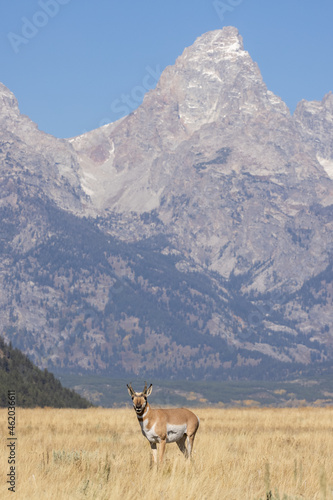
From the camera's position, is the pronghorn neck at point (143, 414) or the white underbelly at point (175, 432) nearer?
the pronghorn neck at point (143, 414)

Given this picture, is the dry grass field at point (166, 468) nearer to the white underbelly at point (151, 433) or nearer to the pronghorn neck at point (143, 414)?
the white underbelly at point (151, 433)

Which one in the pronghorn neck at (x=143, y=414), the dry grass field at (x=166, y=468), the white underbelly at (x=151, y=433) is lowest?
the dry grass field at (x=166, y=468)

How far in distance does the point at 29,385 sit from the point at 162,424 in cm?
6044

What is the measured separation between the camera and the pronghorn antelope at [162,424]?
55.2ft

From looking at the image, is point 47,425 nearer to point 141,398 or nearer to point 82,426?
point 82,426

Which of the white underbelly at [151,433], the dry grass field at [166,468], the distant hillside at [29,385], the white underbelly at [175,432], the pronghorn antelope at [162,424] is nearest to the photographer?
the dry grass field at [166,468]

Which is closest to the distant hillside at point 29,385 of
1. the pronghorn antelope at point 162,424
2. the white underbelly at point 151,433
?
the pronghorn antelope at point 162,424

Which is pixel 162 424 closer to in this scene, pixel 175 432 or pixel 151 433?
pixel 151 433

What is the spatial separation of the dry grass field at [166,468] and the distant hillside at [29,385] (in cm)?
4143

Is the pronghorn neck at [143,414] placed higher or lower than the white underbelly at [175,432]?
higher

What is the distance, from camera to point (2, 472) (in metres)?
15.0

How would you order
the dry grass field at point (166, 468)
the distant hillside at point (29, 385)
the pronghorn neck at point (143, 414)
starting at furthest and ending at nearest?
1. the distant hillside at point (29, 385)
2. the pronghorn neck at point (143, 414)
3. the dry grass field at point (166, 468)

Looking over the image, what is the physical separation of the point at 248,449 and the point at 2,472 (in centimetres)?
891

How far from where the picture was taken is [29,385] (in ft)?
247
